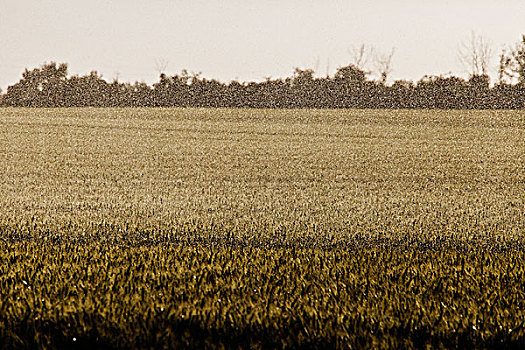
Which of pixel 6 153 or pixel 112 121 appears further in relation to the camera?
pixel 112 121

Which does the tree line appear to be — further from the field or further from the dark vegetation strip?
the dark vegetation strip

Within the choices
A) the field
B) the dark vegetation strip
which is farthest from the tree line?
the dark vegetation strip

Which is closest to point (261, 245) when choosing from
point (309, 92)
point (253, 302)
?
point (253, 302)

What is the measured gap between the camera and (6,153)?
15578 mm

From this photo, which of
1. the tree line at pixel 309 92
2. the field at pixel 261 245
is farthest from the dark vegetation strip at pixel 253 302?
the tree line at pixel 309 92

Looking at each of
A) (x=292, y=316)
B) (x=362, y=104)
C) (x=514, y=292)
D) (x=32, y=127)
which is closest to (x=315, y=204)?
(x=514, y=292)

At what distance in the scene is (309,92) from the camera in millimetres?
34500

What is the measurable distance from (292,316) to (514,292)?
1851 mm

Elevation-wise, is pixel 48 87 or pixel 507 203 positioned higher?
pixel 48 87

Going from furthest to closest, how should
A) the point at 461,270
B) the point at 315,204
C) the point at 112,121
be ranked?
the point at 112,121, the point at 315,204, the point at 461,270

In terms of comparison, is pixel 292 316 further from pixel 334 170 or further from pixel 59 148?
pixel 59 148

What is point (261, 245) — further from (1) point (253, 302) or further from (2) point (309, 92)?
(2) point (309, 92)

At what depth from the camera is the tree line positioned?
33125 millimetres

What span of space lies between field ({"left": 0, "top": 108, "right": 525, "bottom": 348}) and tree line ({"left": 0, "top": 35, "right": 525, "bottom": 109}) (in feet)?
52.6
